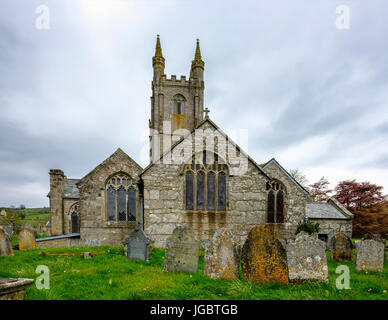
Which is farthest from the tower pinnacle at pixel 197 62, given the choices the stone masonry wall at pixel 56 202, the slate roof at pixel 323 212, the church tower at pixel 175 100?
the slate roof at pixel 323 212

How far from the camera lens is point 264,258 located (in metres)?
4.78

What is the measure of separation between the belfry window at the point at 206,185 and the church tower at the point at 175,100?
15.0 m

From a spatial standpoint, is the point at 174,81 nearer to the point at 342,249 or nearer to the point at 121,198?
the point at 121,198

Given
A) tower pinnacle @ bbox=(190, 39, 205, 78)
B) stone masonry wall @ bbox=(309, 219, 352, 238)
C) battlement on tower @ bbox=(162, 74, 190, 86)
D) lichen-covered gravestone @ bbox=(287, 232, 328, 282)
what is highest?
tower pinnacle @ bbox=(190, 39, 205, 78)

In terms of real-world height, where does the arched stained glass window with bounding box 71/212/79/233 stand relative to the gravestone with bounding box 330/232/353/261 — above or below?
below

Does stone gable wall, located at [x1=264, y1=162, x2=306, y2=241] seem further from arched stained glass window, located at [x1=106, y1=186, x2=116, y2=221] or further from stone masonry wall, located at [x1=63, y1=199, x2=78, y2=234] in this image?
stone masonry wall, located at [x1=63, y1=199, x2=78, y2=234]

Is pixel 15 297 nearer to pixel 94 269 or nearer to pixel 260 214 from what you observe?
pixel 94 269

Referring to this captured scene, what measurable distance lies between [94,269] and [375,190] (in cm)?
2217

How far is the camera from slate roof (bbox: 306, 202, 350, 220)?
12962 millimetres

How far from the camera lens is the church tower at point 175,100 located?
24.2 meters

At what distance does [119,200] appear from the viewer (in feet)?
41.1

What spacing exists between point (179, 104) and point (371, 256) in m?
23.9

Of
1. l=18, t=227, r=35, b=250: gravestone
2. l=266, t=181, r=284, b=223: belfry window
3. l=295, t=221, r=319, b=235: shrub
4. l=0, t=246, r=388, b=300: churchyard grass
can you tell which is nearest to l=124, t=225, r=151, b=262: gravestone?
l=0, t=246, r=388, b=300: churchyard grass

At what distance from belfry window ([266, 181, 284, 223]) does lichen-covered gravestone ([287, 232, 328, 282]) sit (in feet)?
24.2
